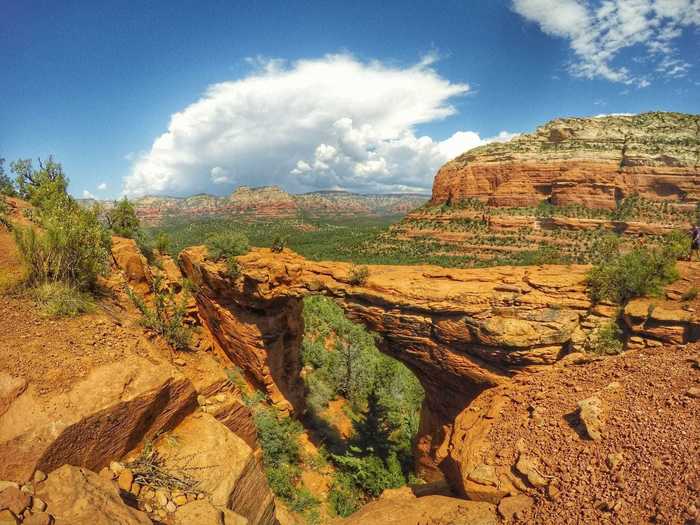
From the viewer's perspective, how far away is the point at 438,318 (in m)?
12.0

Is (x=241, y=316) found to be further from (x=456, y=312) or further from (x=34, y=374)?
(x=34, y=374)

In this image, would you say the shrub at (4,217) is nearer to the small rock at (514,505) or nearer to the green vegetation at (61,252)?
the green vegetation at (61,252)

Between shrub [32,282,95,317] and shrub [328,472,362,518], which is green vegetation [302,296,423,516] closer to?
shrub [328,472,362,518]

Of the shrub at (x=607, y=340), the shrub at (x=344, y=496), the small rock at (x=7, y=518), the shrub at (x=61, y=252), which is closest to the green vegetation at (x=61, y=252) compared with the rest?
the shrub at (x=61, y=252)

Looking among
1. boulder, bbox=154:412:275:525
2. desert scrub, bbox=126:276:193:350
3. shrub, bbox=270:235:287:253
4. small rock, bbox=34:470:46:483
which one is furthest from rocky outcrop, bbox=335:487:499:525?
shrub, bbox=270:235:287:253

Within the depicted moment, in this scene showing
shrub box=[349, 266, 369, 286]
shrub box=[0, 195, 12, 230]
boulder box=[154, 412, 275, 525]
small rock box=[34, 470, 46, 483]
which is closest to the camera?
small rock box=[34, 470, 46, 483]

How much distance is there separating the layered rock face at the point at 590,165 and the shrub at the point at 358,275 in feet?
238

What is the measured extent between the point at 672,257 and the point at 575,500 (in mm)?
8280

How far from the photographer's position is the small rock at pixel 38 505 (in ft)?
10.1

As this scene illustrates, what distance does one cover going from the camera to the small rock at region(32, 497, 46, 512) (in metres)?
3.09

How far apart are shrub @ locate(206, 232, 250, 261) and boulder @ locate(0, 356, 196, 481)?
438 inches

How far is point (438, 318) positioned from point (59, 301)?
33.7 ft

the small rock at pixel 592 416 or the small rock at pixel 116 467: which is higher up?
the small rock at pixel 116 467

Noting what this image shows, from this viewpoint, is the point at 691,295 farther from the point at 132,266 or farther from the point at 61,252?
the point at 132,266
